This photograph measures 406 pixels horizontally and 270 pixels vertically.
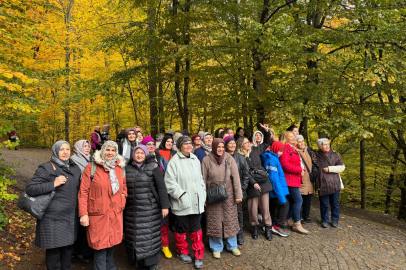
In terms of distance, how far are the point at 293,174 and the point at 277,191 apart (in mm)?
633

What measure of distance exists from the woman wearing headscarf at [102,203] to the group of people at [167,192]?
0.04ft

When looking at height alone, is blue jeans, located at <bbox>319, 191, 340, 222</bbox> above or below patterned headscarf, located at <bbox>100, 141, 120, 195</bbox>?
below

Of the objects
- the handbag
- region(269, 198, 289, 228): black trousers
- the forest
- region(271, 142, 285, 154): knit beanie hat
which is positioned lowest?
region(269, 198, 289, 228): black trousers

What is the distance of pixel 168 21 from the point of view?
28.6 ft

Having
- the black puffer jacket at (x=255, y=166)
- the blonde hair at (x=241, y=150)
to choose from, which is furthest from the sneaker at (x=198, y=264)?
the blonde hair at (x=241, y=150)

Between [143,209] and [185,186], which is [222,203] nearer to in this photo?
[185,186]

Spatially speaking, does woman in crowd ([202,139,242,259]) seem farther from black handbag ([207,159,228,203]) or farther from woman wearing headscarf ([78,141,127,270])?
woman wearing headscarf ([78,141,127,270])

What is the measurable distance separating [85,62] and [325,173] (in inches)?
524

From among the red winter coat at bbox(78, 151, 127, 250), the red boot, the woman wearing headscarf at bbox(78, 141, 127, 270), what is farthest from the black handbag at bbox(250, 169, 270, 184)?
the red winter coat at bbox(78, 151, 127, 250)

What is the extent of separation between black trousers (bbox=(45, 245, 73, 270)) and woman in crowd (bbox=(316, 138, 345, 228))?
535cm

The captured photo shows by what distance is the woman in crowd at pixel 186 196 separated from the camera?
4297 mm

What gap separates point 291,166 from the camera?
5.60 m

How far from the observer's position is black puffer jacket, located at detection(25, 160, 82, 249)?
10.8 ft

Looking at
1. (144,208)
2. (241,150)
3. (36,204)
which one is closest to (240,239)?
(241,150)
